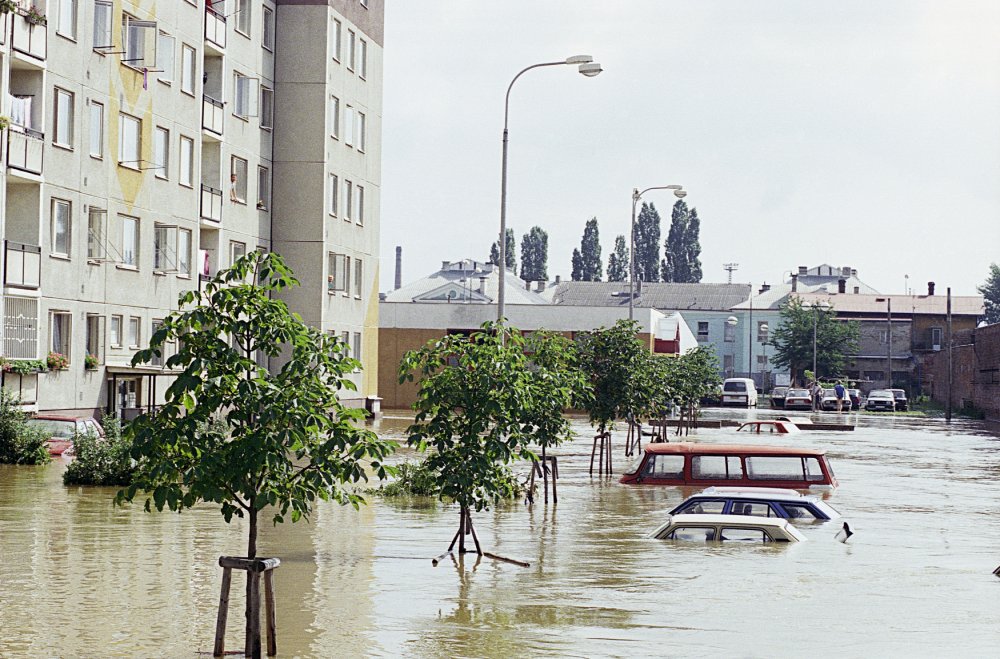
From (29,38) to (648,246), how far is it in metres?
113

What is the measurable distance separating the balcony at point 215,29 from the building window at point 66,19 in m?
8.79

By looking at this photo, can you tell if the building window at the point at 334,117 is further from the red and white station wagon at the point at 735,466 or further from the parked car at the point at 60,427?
the red and white station wagon at the point at 735,466

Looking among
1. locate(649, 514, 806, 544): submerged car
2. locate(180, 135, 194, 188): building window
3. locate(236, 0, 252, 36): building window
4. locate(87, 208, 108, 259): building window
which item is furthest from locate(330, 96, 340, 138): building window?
locate(649, 514, 806, 544): submerged car

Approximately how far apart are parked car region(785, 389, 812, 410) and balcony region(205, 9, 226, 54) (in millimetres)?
48843

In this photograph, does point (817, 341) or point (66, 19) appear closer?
point (66, 19)

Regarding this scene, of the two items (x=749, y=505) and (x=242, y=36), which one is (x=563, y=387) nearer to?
(x=749, y=505)

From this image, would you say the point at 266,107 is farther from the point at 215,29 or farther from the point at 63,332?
the point at 63,332

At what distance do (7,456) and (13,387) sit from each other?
12.8ft

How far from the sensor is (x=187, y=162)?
144ft

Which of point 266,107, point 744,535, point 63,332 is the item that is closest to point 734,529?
point 744,535

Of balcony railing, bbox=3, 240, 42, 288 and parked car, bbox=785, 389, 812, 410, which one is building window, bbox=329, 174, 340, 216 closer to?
balcony railing, bbox=3, 240, 42, 288

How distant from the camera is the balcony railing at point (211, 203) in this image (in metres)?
45.5

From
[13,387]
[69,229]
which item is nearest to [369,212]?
[69,229]

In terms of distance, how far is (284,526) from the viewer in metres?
21.9
